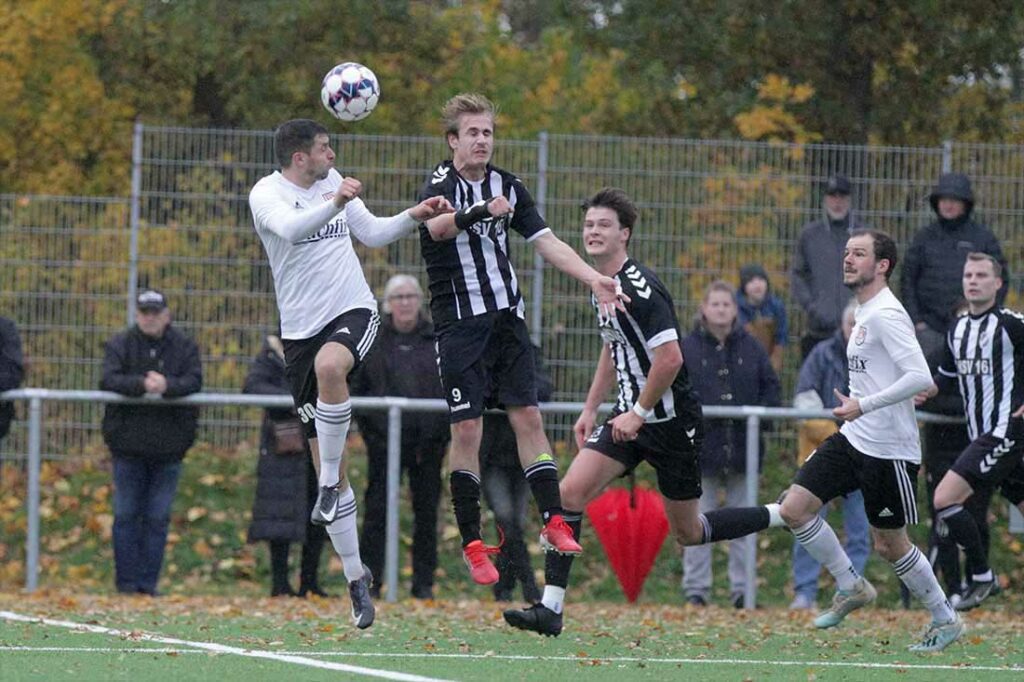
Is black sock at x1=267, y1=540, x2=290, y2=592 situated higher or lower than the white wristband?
lower

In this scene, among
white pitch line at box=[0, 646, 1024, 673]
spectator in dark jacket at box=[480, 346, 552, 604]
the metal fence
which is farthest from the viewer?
the metal fence

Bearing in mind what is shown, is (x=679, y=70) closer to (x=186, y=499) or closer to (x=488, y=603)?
(x=186, y=499)

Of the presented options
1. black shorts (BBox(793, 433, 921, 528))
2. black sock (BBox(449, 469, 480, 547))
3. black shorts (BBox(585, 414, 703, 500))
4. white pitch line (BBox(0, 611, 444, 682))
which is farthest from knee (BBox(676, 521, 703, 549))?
white pitch line (BBox(0, 611, 444, 682))

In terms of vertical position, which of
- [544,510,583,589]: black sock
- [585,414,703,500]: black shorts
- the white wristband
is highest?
the white wristband

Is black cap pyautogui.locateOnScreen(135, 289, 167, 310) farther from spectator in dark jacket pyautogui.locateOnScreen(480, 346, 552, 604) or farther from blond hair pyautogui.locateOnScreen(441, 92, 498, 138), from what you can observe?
blond hair pyautogui.locateOnScreen(441, 92, 498, 138)

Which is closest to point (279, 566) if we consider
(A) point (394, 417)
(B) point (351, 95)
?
(A) point (394, 417)

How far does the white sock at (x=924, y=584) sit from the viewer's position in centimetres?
1098

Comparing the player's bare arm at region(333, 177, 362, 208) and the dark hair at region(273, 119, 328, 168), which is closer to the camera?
the player's bare arm at region(333, 177, 362, 208)

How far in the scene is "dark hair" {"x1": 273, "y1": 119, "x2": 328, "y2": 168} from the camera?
1063 cm

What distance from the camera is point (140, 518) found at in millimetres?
14969

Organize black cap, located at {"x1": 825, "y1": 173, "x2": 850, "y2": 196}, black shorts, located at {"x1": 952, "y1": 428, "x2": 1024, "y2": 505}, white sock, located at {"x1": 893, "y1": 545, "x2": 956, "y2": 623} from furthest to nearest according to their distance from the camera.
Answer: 1. black cap, located at {"x1": 825, "y1": 173, "x2": 850, "y2": 196}
2. black shorts, located at {"x1": 952, "y1": 428, "x2": 1024, "y2": 505}
3. white sock, located at {"x1": 893, "y1": 545, "x2": 956, "y2": 623}

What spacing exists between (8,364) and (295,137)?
5117 mm

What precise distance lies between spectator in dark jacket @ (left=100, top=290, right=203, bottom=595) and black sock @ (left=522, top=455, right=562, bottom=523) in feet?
15.4

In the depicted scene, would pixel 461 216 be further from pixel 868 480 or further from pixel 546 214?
pixel 546 214
